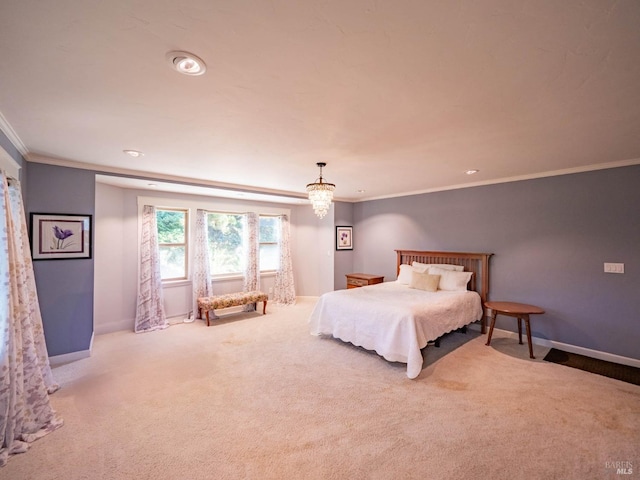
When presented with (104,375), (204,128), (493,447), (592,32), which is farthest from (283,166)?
(493,447)

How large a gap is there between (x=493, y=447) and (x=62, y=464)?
298 centimetres

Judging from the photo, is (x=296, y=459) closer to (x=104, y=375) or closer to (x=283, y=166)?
(x=104, y=375)

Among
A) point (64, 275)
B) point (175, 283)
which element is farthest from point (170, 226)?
point (64, 275)

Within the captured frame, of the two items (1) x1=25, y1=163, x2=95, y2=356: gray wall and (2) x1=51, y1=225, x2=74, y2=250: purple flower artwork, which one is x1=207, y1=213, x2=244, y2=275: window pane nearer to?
(1) x1=25, y1=163, x2=95, y2=356: gray wall

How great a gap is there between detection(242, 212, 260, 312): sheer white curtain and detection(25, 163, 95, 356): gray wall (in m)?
2.62

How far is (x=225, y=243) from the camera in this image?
5605 millimetres

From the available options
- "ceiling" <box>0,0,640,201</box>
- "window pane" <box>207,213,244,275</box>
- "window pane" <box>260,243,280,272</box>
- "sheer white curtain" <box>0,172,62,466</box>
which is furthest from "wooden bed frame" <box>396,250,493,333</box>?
"sheer white curtain" <box>0,172,62,466</box>

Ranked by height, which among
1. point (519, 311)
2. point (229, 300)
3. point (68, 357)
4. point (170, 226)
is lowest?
point (68, 357)

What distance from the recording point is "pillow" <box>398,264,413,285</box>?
497cm

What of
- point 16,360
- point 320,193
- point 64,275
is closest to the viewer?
point 16,360

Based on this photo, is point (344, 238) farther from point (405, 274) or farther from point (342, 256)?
point (405, 274)

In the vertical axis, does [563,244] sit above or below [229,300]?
above

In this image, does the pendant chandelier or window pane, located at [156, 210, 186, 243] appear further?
window pane, located at [156, 210, 186, 243]

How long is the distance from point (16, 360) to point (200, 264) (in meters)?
3.04
